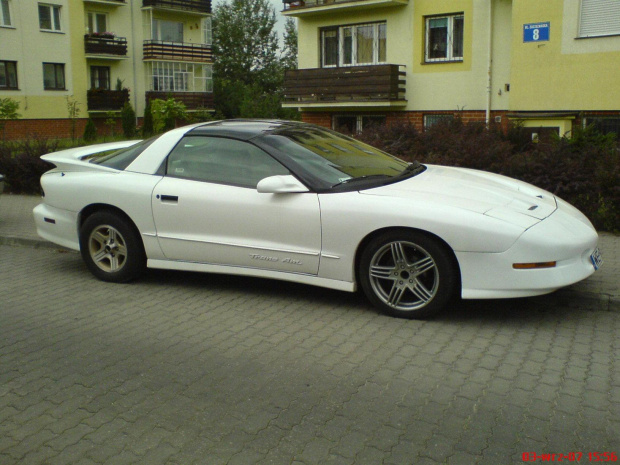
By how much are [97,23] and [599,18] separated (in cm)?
3457

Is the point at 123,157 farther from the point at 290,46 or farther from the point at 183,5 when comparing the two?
the point at 290,46

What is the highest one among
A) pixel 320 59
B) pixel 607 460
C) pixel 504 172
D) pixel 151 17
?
pixel 151 17

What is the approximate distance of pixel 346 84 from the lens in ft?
77.4

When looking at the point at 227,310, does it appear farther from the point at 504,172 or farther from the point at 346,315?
the point at 504,172

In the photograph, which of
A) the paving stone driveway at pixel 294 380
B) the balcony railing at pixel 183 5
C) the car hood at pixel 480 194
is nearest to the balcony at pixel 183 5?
the balcony railing at pixel 183 5

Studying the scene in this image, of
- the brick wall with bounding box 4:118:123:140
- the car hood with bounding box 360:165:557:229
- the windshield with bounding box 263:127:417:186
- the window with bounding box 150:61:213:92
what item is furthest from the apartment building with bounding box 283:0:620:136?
the window with bounding box 150:61:213:92

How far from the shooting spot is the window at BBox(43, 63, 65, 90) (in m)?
40.6

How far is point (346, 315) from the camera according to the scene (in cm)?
563

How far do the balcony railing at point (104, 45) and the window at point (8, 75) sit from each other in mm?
4954

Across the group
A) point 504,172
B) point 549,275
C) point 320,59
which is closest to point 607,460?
point 549,275

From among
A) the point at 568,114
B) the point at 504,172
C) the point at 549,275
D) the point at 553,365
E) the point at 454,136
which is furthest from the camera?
the point at 568,114

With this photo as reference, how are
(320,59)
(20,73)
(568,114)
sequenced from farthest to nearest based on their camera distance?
1. (20,73)
2. (320,59)
3. (568,114)

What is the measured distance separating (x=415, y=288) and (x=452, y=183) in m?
1.12

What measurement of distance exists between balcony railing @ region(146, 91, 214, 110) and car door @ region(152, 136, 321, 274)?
40.6 meters
